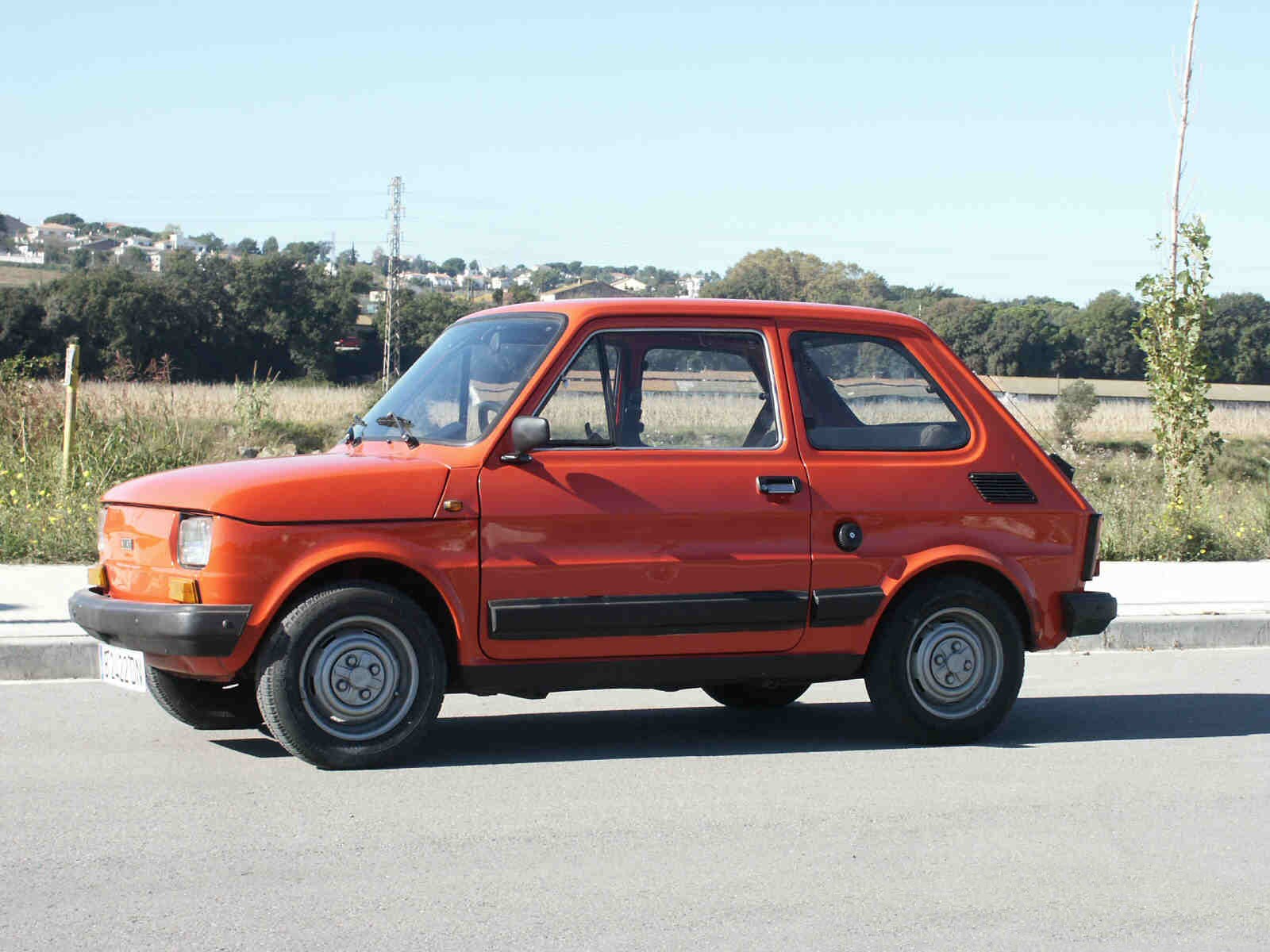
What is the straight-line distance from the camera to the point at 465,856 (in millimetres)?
5211

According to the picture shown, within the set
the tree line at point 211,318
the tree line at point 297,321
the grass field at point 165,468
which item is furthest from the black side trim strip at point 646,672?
the tree line at point 211,318

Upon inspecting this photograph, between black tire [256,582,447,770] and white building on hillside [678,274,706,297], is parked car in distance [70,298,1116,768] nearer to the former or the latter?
black tire [256,582,447,770]

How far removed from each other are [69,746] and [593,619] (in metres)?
2.44

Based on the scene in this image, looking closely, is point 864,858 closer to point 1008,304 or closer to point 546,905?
point 546,905

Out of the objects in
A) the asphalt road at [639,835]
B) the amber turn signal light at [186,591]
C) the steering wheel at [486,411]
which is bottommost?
the asphalt road at [639,835]

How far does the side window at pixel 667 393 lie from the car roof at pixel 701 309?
9cm

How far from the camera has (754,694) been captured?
A: 8125 mm

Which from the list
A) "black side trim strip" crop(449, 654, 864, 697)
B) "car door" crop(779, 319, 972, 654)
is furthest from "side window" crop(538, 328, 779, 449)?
"black side trim strip" crop(449, 654, 864, 697)

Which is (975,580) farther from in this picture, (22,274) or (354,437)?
(22,274)

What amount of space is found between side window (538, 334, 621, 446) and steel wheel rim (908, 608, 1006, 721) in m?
1.75

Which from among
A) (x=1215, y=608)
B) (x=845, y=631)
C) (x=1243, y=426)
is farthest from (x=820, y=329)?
(x=1243, y=426)

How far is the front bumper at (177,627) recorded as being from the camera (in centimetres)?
593

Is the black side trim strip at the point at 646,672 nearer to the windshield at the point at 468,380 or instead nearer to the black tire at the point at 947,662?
the black tire at the point at 947,662

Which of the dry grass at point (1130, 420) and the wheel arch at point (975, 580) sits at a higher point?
the dry grass at point (1130, 420)
